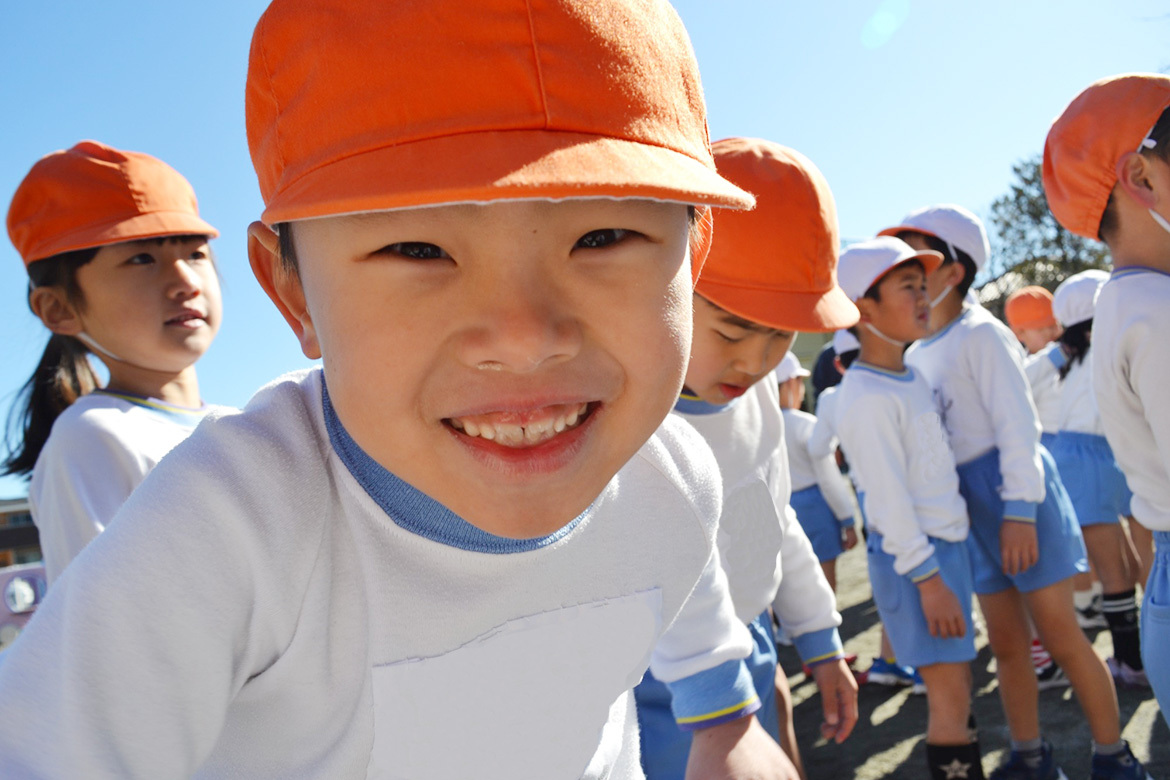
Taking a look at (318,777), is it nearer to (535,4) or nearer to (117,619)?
(117,619)

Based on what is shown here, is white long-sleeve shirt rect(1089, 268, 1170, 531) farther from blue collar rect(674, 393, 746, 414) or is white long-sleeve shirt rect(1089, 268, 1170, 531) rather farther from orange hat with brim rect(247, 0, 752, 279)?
orange hat with brim rect(247, 0, 752, 279)

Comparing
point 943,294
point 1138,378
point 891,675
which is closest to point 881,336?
point 943,294

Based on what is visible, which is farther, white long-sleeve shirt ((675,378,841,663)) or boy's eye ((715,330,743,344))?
white long-sleeve shirt ((675,378,841,663))

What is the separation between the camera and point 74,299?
2.53 metres

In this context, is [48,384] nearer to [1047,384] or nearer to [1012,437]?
[1012,437]

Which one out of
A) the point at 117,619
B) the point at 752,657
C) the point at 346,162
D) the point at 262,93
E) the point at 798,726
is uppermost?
the point at 262,93

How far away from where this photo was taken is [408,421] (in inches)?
36.9

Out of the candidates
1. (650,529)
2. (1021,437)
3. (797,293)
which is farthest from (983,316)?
(650,529)

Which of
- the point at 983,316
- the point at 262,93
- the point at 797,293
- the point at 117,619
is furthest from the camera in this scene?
the point at 983,316

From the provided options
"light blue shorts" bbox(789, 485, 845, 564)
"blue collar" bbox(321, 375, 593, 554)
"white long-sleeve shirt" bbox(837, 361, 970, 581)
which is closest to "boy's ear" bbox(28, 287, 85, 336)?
"blue collar" bbox(321, 375, 593, 554)

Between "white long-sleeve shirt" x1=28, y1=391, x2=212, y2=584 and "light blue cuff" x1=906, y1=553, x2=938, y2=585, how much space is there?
8.64ft

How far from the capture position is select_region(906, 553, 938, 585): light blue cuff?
3.00m

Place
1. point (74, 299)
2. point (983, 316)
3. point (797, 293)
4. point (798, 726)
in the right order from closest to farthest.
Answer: point (797, 293), point (74, 299), point (983, 316), point (798, 726)

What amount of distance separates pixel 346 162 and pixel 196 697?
632mm
